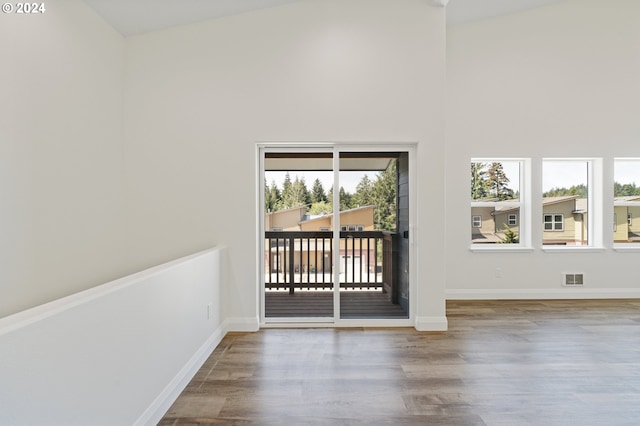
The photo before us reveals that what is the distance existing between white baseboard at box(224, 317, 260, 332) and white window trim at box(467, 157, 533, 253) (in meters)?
3.08

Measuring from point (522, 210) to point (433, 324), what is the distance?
244 cm

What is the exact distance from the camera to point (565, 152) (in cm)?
465

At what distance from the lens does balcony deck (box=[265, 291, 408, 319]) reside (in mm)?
3744

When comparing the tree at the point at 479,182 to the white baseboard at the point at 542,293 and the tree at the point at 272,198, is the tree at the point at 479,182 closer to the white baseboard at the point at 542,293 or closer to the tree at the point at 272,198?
the white baseboard at the point at 542,293

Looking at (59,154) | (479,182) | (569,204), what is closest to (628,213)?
(569,204)

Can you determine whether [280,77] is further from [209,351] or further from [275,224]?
[209,351]

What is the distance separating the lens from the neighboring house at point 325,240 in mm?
3770

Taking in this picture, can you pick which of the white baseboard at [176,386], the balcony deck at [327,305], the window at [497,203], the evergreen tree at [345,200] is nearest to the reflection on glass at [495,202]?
the window at [497,203]

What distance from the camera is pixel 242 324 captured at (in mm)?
3572

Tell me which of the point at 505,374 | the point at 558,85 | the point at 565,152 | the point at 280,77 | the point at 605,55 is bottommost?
the point at 505,374

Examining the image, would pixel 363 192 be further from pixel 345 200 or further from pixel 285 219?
pixel 285 219

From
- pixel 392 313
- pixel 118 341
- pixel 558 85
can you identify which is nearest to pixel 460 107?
pixel 558 85

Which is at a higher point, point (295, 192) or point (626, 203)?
point (295, 192)

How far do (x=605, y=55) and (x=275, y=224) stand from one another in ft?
16.4
